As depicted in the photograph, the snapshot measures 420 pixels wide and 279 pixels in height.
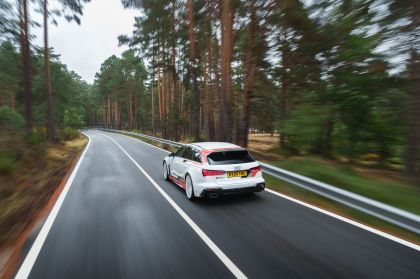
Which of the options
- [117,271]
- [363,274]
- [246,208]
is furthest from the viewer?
[246,208]

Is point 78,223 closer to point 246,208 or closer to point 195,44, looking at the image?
point 246,208

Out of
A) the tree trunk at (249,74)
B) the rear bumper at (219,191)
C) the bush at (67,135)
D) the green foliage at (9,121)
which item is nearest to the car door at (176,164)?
the rear bumper at (219,191)

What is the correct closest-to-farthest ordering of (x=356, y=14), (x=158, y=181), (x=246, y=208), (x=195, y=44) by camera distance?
(x=246, y=208) → (x=158, y=181) → (x=356, y=14) → (x=195, y=44)

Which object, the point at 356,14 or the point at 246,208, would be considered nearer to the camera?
the point at 246,208

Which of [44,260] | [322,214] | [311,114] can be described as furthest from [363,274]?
[311,114]

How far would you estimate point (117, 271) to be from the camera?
450cm

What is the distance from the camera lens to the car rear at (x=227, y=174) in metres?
7.69

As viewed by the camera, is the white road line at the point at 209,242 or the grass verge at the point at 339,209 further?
the grass verge at the point at 339,209

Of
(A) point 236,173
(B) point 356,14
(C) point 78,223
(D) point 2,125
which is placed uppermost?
(B) point 356,14

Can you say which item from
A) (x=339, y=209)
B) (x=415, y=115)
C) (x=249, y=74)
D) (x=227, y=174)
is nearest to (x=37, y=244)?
(x=227, y=174)

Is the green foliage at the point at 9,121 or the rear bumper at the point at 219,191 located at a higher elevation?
the green foliage at the point at 9,121

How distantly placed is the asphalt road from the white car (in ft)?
1.28

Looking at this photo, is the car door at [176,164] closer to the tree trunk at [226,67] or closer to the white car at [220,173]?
the white car at [220,173]

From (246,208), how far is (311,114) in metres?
7.26
